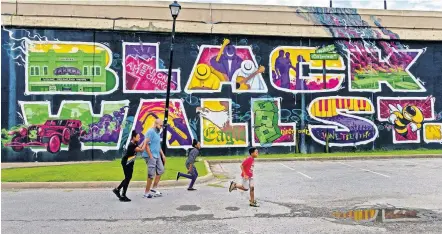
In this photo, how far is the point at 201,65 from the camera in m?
19.3

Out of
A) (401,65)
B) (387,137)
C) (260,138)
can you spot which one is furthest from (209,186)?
(401,65)

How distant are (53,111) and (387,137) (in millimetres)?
17075

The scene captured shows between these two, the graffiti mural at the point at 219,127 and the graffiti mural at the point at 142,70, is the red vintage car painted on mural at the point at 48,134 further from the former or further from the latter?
the graffiti mural at the point at 219,127

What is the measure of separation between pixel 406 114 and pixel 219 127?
1035 centimetres

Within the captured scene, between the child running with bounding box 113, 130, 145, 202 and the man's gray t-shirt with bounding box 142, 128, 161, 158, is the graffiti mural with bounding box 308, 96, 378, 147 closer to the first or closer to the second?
the man's gray t-shirt with bounding box 142, 128, 161, 158

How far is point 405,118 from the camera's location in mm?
20875

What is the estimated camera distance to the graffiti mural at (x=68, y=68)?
58.4ft

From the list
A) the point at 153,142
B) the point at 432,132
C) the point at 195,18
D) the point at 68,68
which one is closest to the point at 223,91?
the point at 195,18

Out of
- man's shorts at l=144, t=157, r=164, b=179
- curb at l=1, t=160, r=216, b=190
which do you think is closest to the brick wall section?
curb at l=1, t=160, r=216, b=190

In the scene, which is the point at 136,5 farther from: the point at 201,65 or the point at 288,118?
the point at 288,118

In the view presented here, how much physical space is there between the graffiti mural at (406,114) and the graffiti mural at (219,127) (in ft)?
25.3

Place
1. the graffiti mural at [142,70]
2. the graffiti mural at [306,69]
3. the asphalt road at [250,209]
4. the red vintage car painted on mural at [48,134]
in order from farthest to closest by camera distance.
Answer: the graffiti mural at [306,69] → the graffiti mural at [142,70] → the red vintage car painted on mural at [48,134] → the asphalt road at [250,209]

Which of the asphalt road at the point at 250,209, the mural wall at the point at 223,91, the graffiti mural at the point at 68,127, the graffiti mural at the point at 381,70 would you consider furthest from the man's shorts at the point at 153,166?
the graffiti mural at the point at 381,70

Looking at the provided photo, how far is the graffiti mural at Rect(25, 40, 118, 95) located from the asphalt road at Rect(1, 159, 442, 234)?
9.20 meters
